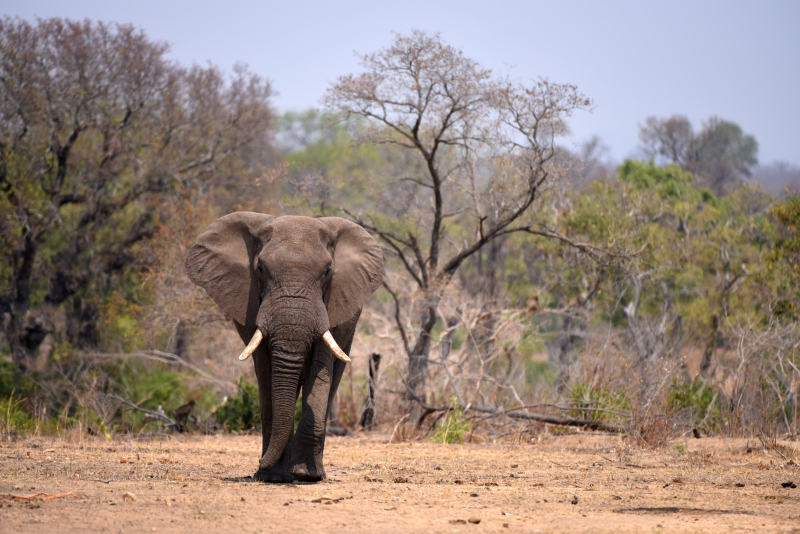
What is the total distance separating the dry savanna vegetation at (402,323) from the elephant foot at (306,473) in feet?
1.11

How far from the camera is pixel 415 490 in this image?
7613 millimetres

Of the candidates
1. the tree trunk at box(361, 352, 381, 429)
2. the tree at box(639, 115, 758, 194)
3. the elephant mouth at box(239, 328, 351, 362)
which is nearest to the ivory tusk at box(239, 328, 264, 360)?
the elephant mouth at box(239, 328, 351, 362)

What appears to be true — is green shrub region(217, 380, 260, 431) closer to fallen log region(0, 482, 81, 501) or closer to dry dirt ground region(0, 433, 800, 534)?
dry dirt ground region(0, 433, 800, 534)

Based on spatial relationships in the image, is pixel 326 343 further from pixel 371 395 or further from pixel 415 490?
pixel 371 395

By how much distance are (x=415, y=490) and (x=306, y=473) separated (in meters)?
1.04

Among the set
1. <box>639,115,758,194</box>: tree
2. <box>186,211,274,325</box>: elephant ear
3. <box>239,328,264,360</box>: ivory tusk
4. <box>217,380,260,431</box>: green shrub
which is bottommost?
<box>217,380,260,431</box>: green shrub

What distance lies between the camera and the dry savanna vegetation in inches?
292

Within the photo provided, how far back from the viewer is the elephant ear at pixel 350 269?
8.16 metres

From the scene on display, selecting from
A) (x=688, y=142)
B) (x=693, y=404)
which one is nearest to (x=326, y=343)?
(x=693, y=404)

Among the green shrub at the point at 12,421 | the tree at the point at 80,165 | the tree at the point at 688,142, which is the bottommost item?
the green shrub at the point at 12,421

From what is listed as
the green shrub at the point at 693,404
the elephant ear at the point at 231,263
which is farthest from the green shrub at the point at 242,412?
the green shrub at the point at 693,404

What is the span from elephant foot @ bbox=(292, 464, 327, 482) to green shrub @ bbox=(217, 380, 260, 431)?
7.64m

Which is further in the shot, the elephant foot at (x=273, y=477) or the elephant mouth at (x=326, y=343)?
the elephant foot at (x=273, y=477)

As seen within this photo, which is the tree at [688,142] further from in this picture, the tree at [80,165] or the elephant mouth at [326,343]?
the elephant mouth at [326,343]
